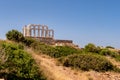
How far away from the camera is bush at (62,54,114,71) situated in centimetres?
2009

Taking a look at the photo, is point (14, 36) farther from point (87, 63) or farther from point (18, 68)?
point (18, 68)

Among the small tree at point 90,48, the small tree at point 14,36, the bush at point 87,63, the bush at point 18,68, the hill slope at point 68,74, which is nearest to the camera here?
the bush at point 18,68

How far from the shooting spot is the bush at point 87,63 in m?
20.1

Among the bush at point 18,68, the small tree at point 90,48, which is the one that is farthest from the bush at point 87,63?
the small tree at point 90,48

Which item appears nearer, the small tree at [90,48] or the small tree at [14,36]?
the small tree at [14,36]

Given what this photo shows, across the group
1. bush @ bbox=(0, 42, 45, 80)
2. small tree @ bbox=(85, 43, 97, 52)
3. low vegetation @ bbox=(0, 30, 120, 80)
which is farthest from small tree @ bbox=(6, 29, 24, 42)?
bush @ bbox=(0, 42, 45, 80)

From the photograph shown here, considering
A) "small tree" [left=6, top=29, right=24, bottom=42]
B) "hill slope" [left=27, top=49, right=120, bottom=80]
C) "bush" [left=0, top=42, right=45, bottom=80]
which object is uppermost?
"small tree" [left=6, top=29, right=24, bottom=42]

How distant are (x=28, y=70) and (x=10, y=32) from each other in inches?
528

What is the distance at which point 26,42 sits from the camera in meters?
27.3

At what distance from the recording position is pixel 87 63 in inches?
795

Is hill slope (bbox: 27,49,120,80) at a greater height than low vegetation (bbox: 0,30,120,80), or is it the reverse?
low vegetation (bbox: 0,30,120,80)

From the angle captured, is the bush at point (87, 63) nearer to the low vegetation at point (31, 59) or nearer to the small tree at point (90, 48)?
the low vegetation at point (31, 59)

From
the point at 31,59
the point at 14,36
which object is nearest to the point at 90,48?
the point at 14,36

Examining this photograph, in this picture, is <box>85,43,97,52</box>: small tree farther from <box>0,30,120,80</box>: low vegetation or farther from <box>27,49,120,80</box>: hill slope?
<box>27,49,120,80</box>: hill slope
